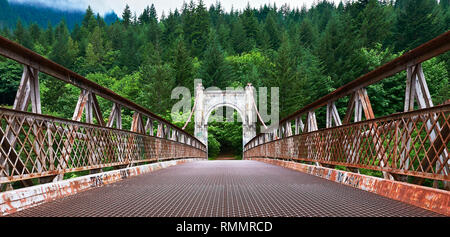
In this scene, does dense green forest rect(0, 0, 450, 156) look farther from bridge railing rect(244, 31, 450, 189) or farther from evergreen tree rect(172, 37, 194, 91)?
bridge railing rect(244, 31, 450, 189)

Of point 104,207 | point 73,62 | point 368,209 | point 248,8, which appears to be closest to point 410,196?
point 368,209

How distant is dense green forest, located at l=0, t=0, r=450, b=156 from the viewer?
28531 millimetres

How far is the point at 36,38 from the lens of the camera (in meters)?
56.1

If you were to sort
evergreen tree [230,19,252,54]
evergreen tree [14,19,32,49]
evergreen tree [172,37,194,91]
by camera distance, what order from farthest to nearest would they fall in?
1. evergreen tree [230,19,252,54]
2. evergreen tree [14,19,32,49]
3. evergreen tree [172,37,194,91]

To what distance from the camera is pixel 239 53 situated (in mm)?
59625

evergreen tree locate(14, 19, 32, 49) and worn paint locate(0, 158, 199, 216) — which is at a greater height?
evergreen tree locate(14, 19, 32, 49)

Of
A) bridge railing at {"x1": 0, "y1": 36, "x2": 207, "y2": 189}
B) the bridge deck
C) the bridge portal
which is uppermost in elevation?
the bridge portal

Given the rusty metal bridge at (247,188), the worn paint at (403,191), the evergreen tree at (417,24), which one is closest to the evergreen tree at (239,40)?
the evergreen tree at (417,24)

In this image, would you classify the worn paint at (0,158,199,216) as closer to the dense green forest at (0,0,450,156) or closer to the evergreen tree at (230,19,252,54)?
the dense green forest at (0,0,450,156)

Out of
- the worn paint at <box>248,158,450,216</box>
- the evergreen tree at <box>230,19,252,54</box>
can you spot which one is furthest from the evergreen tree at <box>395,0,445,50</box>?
the worn paint at <box>248,158,450,216</box>

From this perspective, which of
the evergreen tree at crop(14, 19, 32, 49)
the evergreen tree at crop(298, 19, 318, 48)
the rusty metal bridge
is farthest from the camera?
the evergreen tree at crop(298, 19, 318, 48)

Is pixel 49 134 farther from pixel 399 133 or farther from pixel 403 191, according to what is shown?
pixel 399 133

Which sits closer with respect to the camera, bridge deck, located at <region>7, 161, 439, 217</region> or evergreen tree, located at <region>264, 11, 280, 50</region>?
bridge deck, located at <region>7, 161, 439, 217</region>

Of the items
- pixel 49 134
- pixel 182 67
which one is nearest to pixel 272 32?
pixel 182 67
